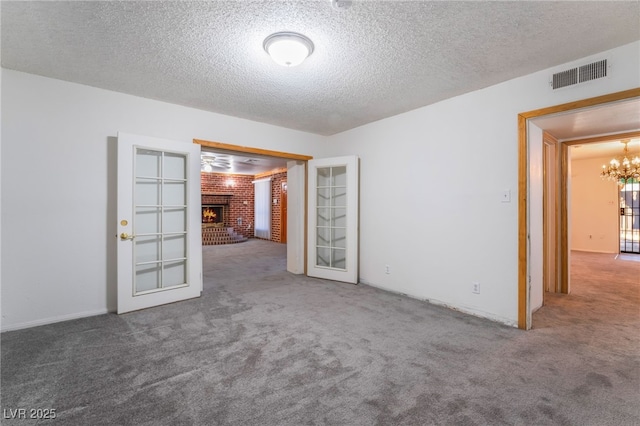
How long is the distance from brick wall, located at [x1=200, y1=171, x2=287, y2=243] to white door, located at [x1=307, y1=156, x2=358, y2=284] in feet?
16.7

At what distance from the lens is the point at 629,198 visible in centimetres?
793

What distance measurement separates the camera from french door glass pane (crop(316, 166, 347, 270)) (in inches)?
189

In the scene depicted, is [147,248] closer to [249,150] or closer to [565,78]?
[249,150]

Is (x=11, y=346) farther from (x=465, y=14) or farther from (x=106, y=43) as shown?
(x=465, y=14)

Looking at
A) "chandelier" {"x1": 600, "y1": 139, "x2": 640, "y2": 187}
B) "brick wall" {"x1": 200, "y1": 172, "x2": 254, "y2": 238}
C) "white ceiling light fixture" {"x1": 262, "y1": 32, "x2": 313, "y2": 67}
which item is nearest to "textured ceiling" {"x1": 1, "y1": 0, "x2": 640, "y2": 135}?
"white ceiling light fixture" {"x1": 262, "y1": 32, "x2": 313, "y2": 67}

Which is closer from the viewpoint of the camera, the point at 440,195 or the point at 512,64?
the point at 512,64

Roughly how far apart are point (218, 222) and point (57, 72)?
27.0 ft

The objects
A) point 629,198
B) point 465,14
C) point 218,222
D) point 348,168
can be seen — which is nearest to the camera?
point 465,14

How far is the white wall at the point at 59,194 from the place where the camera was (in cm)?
272

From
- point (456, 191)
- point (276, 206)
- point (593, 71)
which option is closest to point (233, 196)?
point (276, 206)

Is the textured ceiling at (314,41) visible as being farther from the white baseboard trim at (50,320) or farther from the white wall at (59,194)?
the white baseboard trim at (50,320)

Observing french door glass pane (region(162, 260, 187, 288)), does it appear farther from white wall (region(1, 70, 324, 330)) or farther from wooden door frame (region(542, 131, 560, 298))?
wooden door frame (region(542, 131, 560, 298))

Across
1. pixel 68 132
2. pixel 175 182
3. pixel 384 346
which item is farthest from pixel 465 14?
pixel 68 132

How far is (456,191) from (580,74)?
1.44 meters
